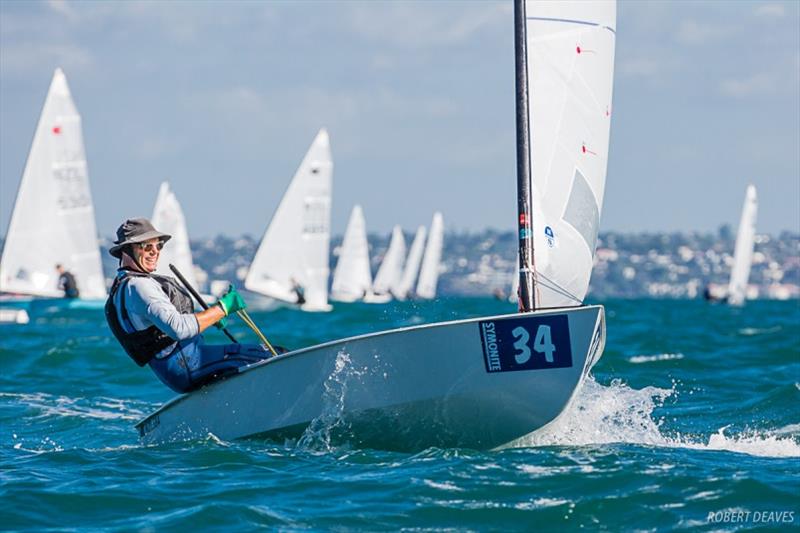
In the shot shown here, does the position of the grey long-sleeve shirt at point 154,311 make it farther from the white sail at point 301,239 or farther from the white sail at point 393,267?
the white sail at point 393,267

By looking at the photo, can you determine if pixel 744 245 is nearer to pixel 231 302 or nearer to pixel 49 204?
pixel 49 204

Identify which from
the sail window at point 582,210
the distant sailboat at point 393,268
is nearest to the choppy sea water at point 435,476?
the sail window at point 582,210

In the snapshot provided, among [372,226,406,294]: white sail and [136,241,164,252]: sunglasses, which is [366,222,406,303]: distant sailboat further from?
[136,241,164,252]: sunglasses

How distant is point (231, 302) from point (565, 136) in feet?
6.85

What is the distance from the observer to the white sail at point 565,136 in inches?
294

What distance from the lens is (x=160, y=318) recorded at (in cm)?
700

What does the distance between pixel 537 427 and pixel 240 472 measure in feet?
4.99

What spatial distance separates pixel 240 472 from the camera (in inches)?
264

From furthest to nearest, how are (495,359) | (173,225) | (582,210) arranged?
1. (173,225)
2. (582,210)
3. (495,359)

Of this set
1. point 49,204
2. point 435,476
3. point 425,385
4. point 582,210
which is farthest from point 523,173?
point 49,204

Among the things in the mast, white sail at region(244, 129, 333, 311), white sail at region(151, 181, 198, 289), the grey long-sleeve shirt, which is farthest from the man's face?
white sail at region(151, 181, 198, 289)

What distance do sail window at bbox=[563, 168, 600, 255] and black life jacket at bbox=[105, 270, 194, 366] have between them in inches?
87.8

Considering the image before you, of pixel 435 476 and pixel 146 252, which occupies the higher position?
pixel 146 252

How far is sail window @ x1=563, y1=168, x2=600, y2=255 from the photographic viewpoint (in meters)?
7.62
